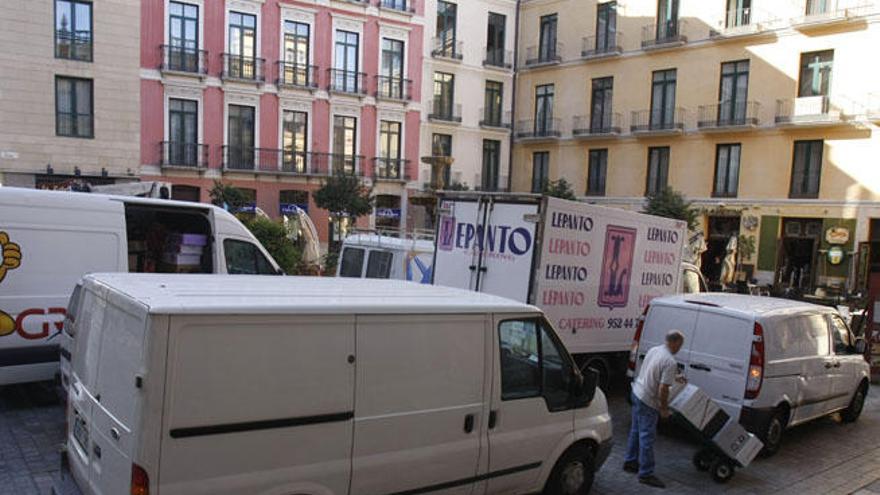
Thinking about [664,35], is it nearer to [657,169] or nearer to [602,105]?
[602,105]

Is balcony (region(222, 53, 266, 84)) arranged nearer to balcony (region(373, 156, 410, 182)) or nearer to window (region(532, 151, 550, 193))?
balcony (region(373, 156, 410, 182))

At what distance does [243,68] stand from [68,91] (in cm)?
771

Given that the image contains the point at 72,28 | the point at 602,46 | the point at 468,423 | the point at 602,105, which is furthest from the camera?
the point at 602,105

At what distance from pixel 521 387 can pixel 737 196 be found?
29.8 m

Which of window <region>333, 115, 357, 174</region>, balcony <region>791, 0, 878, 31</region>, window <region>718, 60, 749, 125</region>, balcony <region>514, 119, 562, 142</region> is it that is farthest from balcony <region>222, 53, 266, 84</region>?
balcony <region>791, 0, 878, 31</region>

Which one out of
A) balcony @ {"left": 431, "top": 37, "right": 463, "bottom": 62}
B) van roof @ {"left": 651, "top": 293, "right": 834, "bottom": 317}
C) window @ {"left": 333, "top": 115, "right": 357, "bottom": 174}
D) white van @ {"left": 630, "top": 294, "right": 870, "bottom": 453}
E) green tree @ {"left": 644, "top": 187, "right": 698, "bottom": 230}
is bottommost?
white van @ {"left": 630, "top": 294, "right": 870, "bottom": 453}

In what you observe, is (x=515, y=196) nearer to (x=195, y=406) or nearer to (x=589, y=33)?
(x=195, y=406)

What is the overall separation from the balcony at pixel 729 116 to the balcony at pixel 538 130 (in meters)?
8.68

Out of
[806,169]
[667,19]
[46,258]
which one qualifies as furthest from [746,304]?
[667,19]

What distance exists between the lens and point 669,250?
36.1 feet

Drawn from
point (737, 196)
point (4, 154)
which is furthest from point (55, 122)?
point (737, 196)

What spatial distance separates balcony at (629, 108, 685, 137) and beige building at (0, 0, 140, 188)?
969 inches

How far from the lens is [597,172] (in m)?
37.2

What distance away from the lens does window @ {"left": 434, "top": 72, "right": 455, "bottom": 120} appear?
37.6 metres
